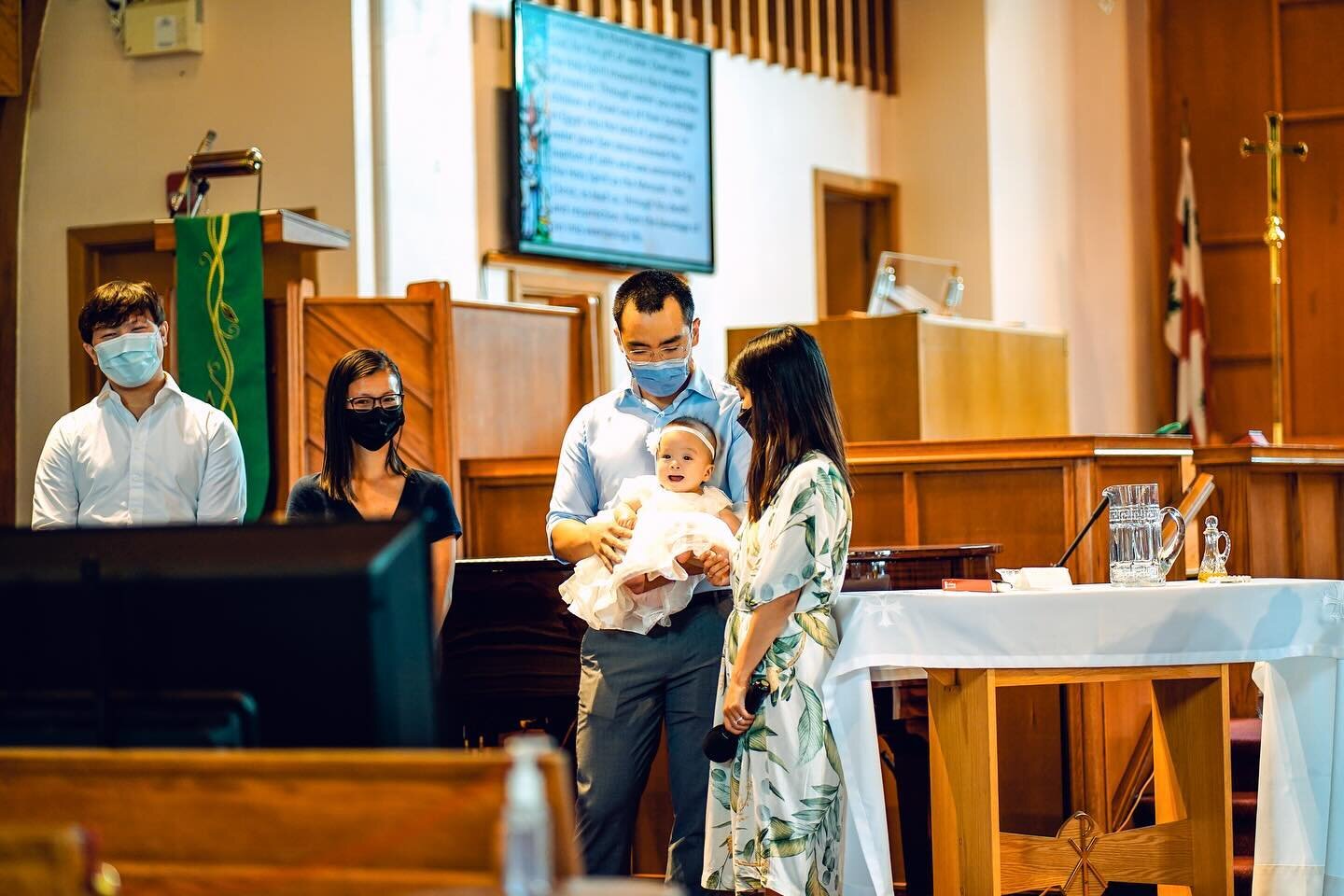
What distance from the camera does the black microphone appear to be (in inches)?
117

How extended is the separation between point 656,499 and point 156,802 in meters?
1.76

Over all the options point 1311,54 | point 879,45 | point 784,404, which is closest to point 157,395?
point 784,404

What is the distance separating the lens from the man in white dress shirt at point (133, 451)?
3.26m

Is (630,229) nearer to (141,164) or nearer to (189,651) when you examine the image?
(141,164)

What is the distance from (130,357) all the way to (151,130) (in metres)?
3.67

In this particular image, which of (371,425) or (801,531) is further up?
(371,425)

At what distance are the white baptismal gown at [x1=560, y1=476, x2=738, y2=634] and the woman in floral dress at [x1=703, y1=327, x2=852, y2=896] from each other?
0.30ft

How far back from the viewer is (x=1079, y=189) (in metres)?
9.76

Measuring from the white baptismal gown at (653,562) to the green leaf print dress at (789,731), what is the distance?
9 cm

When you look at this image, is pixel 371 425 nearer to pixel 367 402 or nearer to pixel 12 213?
pixel 367 402

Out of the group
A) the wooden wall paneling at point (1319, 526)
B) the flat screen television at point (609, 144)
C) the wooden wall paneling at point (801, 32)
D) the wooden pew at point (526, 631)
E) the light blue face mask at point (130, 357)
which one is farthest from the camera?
the wooden wall paneling at point (801, 32)

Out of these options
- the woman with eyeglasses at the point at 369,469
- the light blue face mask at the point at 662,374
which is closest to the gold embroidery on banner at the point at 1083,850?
the light blue face mask at the point at 662,374

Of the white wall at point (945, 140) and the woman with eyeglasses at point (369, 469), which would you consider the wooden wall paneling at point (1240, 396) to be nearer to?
the white wall at point (945, 140)

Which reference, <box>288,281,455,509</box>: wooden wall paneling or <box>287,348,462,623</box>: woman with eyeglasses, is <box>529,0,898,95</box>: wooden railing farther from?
<box>287,348,462,623</box>: woman with eyeglasses
